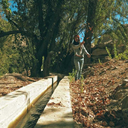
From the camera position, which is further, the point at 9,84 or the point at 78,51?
the point at 78,51

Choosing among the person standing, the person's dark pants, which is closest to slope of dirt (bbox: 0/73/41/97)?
the person's dark pants

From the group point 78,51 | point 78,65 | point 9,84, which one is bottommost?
point 9,84

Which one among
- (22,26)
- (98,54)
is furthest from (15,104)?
(98,54)

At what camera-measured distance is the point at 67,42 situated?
47.2 feet

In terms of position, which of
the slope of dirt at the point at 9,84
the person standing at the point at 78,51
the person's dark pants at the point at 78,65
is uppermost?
the person standing at the point at 78,51

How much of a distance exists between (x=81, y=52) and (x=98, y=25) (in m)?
3.56

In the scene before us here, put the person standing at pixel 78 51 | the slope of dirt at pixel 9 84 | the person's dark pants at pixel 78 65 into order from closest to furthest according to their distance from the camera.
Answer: the slope of dirt at pixel 9 84, the person standing at pixel 78 51, the person's dark pants at pixel 78 65

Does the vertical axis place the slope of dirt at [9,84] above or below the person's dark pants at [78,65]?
below

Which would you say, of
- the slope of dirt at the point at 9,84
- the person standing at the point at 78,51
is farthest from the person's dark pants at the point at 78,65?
the slope of dirt at the point at 9,84

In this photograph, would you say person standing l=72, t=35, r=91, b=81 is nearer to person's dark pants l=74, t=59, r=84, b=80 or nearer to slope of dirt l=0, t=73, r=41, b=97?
person's dark pants l=74, t=59, r=84, b=80

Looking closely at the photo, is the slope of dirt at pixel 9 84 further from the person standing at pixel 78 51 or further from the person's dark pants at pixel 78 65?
the person standing at pixel 78 51

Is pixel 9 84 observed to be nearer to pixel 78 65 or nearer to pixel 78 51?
pixel 78 65

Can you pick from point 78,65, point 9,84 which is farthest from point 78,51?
point 9,84

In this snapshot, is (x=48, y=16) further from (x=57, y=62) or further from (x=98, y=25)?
(x=57, y=62)
